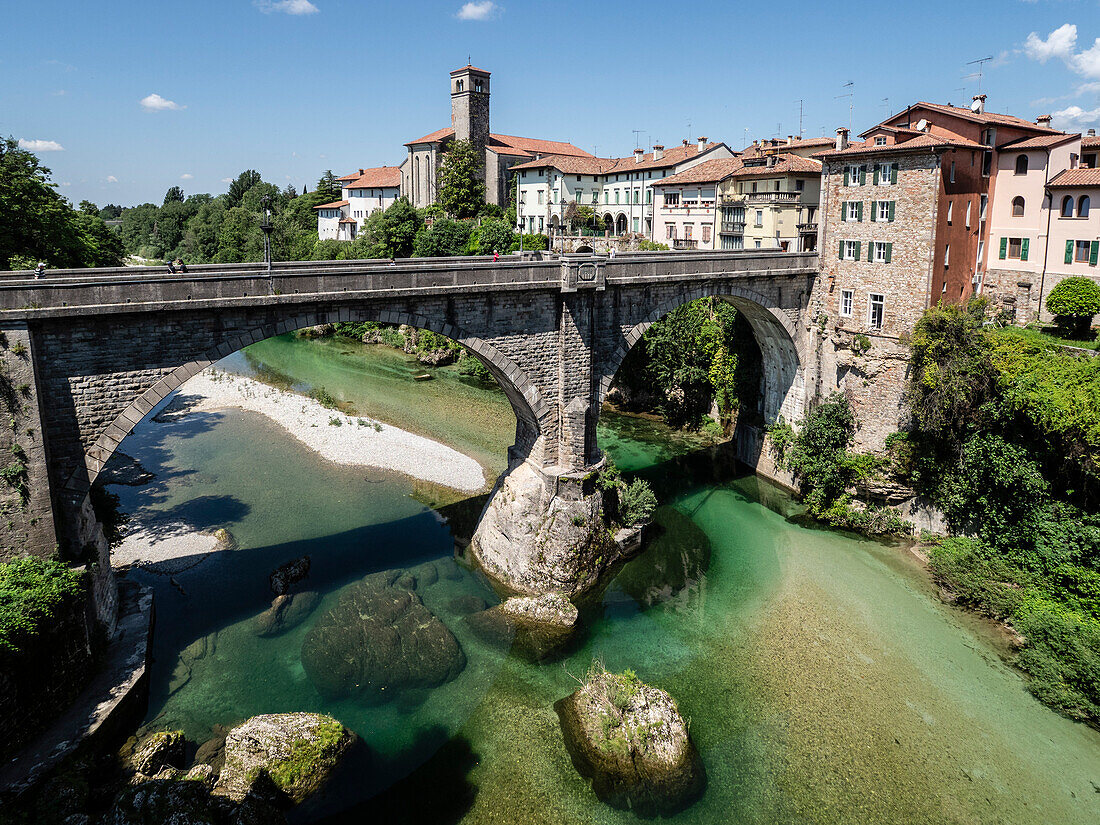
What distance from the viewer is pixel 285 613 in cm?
2180

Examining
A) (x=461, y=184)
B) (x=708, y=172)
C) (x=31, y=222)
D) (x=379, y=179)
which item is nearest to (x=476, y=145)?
(x=461, y=184)

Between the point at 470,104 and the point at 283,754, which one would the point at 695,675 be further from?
the point at 470,104

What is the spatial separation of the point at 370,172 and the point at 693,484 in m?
88.5

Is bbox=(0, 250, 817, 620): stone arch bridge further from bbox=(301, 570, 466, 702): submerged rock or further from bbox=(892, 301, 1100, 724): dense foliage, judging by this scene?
bbox=(892, 301, 1100, 724): dense foliage

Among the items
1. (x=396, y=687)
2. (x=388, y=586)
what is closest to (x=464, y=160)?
(x=388, y=586)

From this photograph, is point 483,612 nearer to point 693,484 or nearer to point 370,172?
point 693,484

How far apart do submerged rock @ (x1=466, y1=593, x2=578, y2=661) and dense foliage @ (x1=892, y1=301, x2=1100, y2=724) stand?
13.3 meters

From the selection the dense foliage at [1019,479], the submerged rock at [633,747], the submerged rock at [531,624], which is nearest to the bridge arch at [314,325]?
the submerged rock at [531,624]

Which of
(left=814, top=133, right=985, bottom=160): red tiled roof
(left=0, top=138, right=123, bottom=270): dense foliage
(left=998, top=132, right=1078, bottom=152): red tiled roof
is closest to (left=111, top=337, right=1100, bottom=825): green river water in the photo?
(left=0, top=138, right=123, bottom=270): dense foliage

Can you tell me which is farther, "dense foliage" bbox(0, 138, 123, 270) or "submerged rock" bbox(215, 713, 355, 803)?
"dense foliage" bbox(0, 138, 123, 270)

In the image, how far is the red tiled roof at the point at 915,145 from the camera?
2517 centimetres

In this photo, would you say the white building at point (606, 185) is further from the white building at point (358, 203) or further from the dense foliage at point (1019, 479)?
the dense foliage at point (1019, 479)

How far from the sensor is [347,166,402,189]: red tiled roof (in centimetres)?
9388

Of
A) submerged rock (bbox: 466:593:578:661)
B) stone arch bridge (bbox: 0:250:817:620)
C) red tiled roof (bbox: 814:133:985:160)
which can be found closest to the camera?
→ stone arch bridge (bbox: 0:250:817:620)
